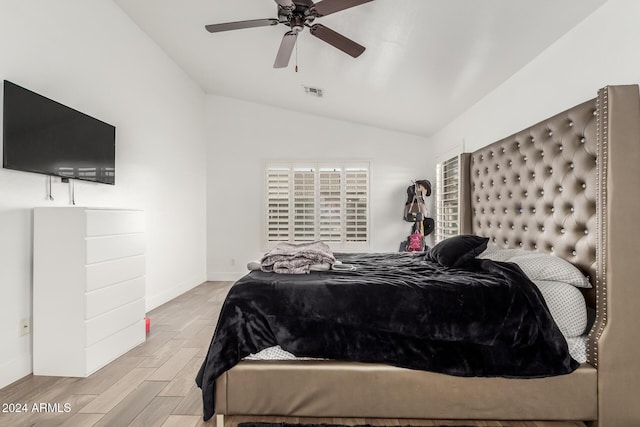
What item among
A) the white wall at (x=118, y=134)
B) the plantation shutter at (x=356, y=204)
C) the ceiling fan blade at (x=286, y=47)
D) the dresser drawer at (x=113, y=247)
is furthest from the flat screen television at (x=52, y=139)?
the plantation shutter at (x=356, y=204)

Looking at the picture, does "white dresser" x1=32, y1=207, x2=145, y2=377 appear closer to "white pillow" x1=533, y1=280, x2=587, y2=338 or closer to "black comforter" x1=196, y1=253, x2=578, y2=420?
"black comforter" x1=196, y1=253, x2=578, y2=420

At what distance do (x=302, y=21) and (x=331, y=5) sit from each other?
0.86 feet

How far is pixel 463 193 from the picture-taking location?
11.5ft

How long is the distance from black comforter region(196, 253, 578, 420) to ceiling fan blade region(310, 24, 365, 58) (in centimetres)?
166

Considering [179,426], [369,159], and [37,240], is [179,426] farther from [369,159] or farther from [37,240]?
[369,159]

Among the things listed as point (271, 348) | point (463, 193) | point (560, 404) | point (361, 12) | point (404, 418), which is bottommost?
point (404, 418)

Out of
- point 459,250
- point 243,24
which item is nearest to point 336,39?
point 243,24

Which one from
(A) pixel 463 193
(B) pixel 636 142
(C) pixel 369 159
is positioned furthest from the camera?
(C) pixel 369 159

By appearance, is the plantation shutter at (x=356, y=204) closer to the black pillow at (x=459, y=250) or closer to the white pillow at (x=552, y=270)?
the black pillow at (x=459, y=250)

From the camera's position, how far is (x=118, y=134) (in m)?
3.33

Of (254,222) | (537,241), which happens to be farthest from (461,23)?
(254,222)

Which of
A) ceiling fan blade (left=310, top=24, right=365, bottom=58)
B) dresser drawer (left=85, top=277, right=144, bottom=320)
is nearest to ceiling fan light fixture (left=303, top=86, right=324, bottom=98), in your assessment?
ceiling fan blade (left=310, top=24, right=365, bottom=58)

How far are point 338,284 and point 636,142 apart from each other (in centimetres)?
156

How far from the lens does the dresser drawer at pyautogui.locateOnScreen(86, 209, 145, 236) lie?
2.34m
